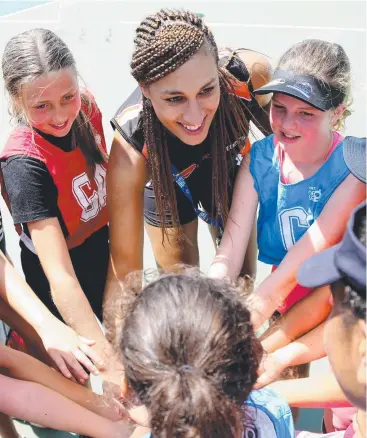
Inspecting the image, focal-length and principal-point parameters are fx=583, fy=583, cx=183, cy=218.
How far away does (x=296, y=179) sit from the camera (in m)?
1.74

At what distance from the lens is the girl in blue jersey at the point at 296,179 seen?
63.6 inches

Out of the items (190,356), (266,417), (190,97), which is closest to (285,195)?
(190,97)

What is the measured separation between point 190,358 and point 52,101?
106 centimetres

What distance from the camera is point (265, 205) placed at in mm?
1784

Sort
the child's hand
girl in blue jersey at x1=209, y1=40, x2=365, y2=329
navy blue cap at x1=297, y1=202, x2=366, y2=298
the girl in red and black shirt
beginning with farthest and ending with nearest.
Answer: the girl in red and black shirt < girl in blue jersey at x1=209, y1=40, x2=365, y2=329 < the child's hand < navy blue cap at x1=297, y1=202, x2=366, y2=298

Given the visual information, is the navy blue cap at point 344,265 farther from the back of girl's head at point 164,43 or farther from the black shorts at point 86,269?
the black shorts at point 86,269

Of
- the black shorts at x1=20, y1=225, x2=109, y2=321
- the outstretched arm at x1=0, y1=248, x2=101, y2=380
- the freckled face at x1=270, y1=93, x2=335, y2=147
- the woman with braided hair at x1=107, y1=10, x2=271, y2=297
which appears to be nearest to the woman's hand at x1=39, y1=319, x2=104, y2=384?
the outstretched arm at x1=0, y1=248, x2=101, y2=380

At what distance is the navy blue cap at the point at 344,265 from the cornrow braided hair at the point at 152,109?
0.76m

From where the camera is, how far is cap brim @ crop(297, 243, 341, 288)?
3.30 ft

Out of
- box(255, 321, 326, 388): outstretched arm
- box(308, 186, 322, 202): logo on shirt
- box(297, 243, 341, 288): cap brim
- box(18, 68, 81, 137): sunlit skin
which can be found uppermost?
→ box(18, 68, 81, 137): sunlit skin

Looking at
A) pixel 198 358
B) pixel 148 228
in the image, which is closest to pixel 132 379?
pixel 198 358

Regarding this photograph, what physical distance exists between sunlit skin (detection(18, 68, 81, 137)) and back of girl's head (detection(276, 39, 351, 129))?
655 millimetres

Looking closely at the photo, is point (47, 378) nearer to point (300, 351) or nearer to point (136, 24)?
point (300, 351)

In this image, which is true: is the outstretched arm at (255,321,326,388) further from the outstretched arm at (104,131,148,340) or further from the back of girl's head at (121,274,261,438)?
the outstretched arm at (104,131,148,340)
